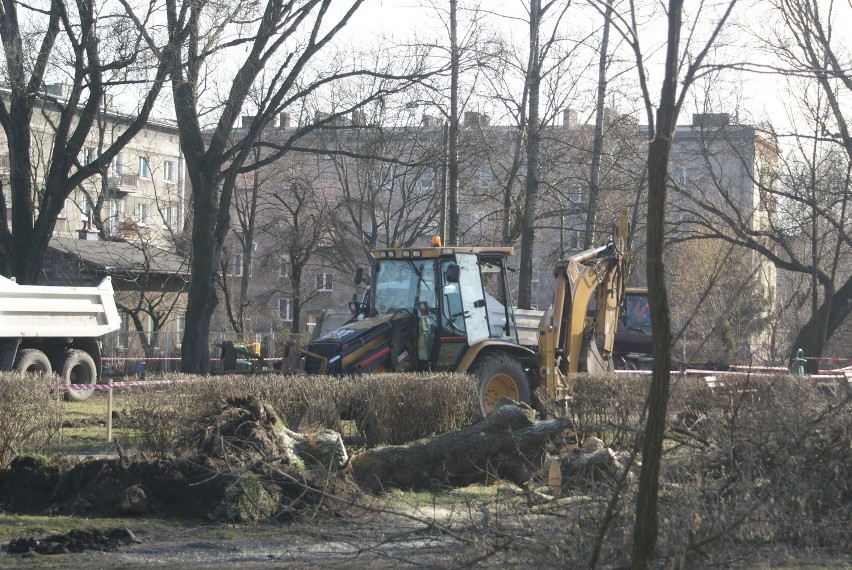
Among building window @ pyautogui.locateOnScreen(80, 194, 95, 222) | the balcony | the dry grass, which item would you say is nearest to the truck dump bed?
the dry grass

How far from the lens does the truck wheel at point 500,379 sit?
1488 centimetres

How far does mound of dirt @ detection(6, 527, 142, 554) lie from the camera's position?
7586 millimetres

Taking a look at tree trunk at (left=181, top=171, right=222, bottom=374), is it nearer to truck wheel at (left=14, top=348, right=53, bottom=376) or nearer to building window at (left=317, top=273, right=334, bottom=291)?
truck wheel at (left=14, top=348, right=53, bottom=376)

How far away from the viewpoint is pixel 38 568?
7086mm

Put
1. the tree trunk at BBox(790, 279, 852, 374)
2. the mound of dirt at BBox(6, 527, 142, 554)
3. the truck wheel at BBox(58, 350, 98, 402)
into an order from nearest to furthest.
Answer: the mound of dirt at BBox(6, 527, 142, 554), the truck wheel at BBox(58, 350, 98, 402), the tree trunk at BBox(790, 279, 852, 374)

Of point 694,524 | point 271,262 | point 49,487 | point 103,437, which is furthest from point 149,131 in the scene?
point 694,524

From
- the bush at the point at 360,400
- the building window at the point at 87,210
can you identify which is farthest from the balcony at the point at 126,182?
the bush at the point at 360,400

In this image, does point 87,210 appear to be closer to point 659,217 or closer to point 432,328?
point 432,328

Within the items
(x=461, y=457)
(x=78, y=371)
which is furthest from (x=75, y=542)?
(x=78, y=371)

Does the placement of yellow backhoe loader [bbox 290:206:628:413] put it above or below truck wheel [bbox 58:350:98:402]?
above

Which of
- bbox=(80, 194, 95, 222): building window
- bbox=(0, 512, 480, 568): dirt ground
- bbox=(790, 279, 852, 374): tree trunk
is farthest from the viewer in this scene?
bbox=(80, 194, 95, 222): building window

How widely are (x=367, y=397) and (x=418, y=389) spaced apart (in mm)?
615

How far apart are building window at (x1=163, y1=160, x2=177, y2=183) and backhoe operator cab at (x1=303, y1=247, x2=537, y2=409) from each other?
45.2 metres

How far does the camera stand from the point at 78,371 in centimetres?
1998
